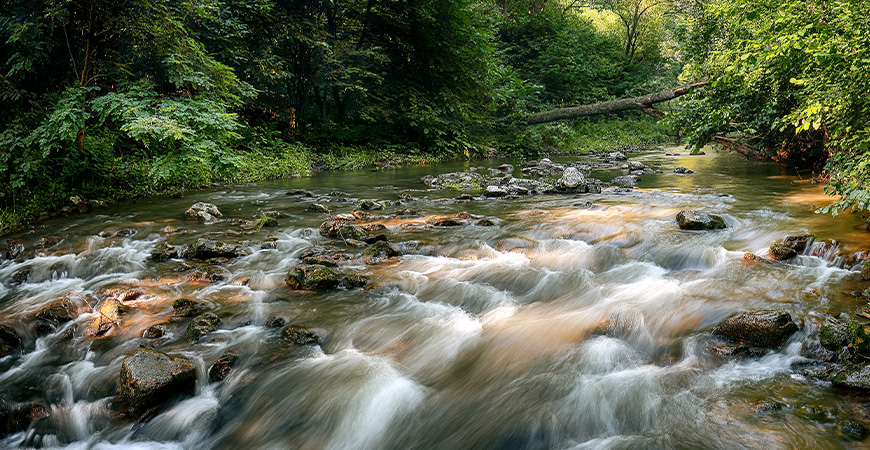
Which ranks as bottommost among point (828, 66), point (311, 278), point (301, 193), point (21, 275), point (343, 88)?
point (311, 278)

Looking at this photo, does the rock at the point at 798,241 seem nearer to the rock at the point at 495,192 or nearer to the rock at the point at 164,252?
the rock at the point at 495,192

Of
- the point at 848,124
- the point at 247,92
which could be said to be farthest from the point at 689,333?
the point at 247,92

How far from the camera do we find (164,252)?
548 cm

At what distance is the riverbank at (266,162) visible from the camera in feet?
24.2

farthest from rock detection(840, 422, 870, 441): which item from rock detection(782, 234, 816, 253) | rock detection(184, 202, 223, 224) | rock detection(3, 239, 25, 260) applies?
rock detection(3, 239, 25, 260)

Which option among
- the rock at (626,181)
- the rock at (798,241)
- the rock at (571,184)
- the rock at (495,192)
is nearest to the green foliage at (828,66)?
the rock at (798,241)

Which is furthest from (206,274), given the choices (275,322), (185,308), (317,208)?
(317,208)

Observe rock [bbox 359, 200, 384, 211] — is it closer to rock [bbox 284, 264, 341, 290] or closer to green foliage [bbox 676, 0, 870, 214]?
rock [bbox 284, 264, 341, 290]

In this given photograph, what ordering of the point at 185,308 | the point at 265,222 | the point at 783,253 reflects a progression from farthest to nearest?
the point at 265,222 < the point at 783,253 < the point at 185,308

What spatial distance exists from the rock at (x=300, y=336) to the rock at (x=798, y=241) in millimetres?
5132

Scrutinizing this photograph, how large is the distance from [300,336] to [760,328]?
11.4 ft

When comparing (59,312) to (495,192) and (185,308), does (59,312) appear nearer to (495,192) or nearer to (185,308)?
(185,308)

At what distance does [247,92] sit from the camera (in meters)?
→ 9.85

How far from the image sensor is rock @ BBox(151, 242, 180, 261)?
5438 millimetres
